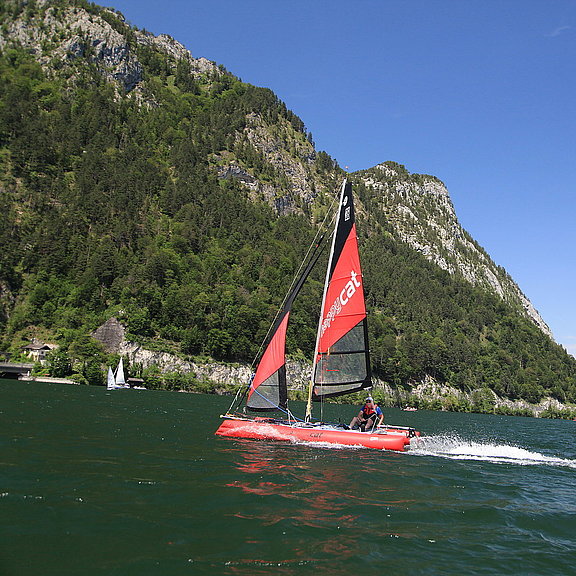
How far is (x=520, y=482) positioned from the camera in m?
21.2

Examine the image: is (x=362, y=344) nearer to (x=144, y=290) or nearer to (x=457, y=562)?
(x=457, y=562)

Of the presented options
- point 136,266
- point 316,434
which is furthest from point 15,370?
point 316,434

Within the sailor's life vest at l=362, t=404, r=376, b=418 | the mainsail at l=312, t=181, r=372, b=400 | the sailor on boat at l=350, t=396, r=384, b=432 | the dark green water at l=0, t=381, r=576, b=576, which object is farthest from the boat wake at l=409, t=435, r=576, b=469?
the mainsail at l=312, t=181, r=372, b=400

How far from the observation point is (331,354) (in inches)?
1105

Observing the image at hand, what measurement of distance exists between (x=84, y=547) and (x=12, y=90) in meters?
213

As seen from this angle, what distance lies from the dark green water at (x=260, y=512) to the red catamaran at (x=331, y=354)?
12.0ft

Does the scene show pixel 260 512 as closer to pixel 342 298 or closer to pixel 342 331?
pixel 342 331

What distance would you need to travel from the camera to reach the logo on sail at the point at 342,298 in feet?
91.2

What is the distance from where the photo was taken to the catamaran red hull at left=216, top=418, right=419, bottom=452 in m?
26.4

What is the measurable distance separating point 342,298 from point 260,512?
55.1ft

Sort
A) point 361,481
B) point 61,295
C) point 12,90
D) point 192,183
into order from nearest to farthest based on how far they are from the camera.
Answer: point 361,481
point 61,295
point 12,90
point 192,183

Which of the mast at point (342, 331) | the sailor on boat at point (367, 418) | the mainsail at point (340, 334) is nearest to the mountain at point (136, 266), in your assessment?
the mainsail at point (340, 334)

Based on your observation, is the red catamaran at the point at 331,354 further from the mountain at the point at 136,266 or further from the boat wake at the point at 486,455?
the mountain at the point at 136,266

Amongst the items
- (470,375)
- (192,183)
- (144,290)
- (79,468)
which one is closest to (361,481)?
(79,468)
